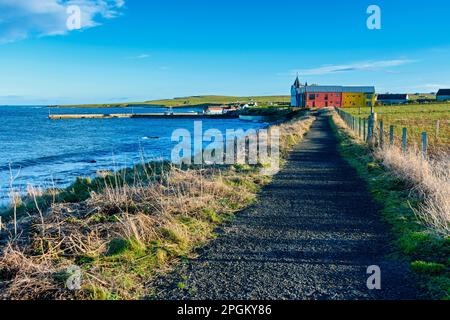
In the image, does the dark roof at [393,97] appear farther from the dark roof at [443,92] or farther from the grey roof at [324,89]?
the grey roof at [324,89]

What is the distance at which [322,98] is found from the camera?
115m

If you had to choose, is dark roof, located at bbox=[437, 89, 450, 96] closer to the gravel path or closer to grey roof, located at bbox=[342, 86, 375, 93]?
grey roof, located at bbox=[342, 86, 375, 93]

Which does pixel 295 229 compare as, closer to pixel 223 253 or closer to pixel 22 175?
pixel 223 253

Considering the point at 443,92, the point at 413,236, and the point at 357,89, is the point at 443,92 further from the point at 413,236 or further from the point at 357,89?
the point at 413,236

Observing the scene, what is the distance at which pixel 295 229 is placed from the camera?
7238mm

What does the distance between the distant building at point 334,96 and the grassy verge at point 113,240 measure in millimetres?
108014

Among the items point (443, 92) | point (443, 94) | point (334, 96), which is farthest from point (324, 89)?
point (443, 92)

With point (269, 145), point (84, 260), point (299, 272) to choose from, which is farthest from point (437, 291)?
point (269, 145)

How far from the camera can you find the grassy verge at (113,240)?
184 inches

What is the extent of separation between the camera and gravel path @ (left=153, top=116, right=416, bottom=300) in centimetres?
476

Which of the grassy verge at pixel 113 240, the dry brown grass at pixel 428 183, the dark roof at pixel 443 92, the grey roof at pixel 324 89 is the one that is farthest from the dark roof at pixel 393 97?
the grassy verge at pixel 113 240

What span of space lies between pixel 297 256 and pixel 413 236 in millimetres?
1930

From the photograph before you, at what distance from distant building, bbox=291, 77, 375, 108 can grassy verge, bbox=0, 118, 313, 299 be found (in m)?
108

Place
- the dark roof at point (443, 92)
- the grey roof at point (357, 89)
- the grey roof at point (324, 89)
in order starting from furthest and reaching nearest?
the dark roof at point (443, 92), the grey roof at point (357, 89), the grey roof at point (324, 89)
